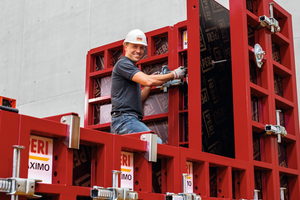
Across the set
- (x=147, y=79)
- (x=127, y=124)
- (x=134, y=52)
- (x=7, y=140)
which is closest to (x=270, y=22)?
(x=134, y=52)

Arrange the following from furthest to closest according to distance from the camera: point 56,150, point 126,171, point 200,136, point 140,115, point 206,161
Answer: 1. point 140,115
2. point 200,136
3. point 206,161
4. point 126,171
5. point 56,150

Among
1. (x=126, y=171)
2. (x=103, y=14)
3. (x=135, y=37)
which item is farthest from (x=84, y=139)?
(x=103, y=14)

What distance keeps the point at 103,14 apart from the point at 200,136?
7.26m

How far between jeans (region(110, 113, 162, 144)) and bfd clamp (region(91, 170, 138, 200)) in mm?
1451

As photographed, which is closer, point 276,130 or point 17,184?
point 17,184

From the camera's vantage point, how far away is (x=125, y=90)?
4113 mm

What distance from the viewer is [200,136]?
3736mm

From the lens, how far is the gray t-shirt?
404 centimetres

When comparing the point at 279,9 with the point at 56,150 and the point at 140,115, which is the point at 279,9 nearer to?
the point at 140,115

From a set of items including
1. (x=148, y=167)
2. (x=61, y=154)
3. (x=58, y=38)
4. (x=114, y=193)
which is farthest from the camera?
(x=58, y=38)

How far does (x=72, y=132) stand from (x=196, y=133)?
172cm

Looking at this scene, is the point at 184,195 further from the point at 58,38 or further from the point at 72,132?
the point at 58,38

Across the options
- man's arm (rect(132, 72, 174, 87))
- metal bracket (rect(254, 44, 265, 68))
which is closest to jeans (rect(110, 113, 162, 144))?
man's arm (rect(132, 72, 174, 87))

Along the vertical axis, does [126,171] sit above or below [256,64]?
below
